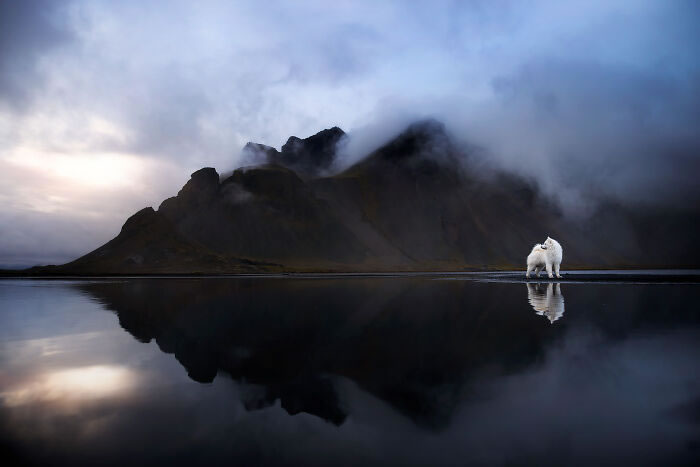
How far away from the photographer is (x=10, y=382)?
796 centimetres

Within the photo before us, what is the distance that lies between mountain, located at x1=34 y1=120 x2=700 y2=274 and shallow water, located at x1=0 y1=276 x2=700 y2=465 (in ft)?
350

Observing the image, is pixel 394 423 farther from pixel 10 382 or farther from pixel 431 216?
pixel 431 216

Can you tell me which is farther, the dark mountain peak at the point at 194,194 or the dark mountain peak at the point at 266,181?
the dark mountain peak at the point at 266,181

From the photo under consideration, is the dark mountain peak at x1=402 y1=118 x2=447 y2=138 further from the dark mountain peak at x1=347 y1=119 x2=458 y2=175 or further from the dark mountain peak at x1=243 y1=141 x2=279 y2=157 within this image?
the dark mountain peak at x1=243 y1=141 x2=279 y2=157

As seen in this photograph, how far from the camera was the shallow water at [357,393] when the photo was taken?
16.2ft

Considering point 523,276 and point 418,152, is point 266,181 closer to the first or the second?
point 418,152

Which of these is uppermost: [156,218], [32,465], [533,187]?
[533,187]

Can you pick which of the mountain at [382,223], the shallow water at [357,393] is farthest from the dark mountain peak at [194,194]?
the shallow water at [357,393]

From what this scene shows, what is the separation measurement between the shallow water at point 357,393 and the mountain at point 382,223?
350 ft

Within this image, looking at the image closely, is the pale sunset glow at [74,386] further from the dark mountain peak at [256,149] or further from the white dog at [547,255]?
the dark mountain peak at [256,149]

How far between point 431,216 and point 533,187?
2075 inches

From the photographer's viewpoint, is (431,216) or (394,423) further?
(431,216)

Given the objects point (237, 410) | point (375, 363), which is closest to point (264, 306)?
point (375, 363)

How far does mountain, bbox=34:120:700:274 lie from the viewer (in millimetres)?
130000
